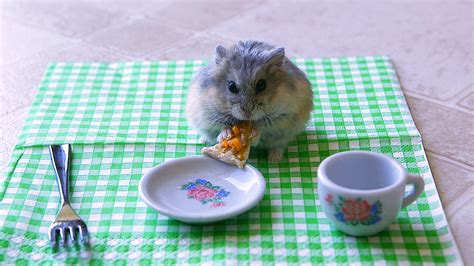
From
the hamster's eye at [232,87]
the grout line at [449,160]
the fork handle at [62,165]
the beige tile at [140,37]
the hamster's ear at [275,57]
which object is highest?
the hamster's ear at [275,57]

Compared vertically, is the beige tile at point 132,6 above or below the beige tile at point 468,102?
below

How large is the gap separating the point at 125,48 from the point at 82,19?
1.28 ft

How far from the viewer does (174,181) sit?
156 cm

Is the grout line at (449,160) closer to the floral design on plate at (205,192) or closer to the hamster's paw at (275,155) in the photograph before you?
the hamster's paw at (275,155)

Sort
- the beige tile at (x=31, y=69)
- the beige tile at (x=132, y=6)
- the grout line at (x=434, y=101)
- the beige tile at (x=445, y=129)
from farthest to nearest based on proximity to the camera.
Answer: the beige tile at (x=132, y=6)
the beige tile at (x=31, y=69)
the grout line at (x=434, y=101)
the beige tile at (x=445, y=129)

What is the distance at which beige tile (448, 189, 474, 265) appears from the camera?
4.48 ft

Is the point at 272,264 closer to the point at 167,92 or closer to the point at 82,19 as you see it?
the point at 167,92

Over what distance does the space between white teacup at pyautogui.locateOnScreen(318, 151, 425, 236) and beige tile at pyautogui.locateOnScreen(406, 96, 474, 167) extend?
1.32ft

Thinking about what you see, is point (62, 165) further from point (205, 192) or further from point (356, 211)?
point (356, 211)

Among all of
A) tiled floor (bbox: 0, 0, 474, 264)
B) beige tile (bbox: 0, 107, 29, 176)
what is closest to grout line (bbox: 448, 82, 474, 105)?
tiled floor (bbox: 0, 0, 474, 264)

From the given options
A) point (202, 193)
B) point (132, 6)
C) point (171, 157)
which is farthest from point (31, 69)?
point (202, 193)

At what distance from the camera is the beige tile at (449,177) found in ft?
5.16

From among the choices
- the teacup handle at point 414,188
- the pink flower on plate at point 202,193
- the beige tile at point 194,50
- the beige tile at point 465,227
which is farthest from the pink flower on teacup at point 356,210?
the beige tile at point 194,50

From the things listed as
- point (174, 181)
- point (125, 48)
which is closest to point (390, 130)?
point (174, 181)
